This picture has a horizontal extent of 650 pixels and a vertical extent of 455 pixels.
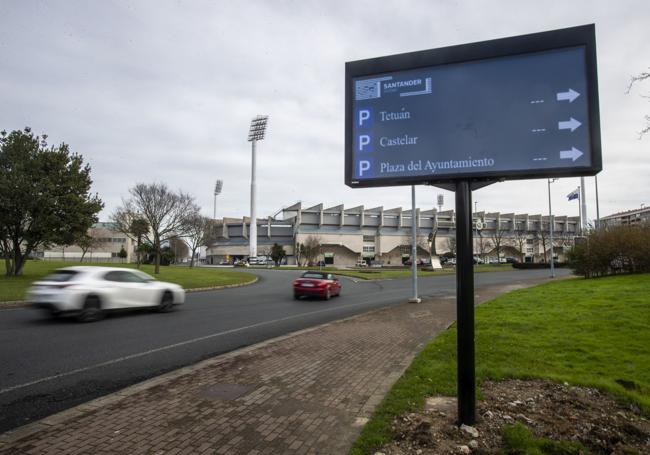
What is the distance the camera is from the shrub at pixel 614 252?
24609mm

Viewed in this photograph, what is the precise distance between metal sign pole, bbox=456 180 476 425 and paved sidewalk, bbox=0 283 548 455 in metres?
1.08

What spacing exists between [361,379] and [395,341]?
296 centimetres

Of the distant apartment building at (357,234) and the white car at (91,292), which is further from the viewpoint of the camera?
the distant apartment building at (357,234)

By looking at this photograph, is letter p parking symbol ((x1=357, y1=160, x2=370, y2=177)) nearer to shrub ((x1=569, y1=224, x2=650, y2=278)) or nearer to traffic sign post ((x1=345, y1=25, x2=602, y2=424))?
traffic sign post ((x1=345, y1=25, x2=602, y2=424))

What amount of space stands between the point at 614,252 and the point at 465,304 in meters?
27.3

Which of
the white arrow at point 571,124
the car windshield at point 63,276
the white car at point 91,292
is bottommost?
the white car at point 91,292

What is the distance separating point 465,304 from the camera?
160 inches

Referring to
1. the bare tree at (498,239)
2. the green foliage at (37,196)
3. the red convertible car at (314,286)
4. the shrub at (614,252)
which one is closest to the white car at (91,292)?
the red convertible car at (314,286)

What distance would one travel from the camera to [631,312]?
9945 millimetres

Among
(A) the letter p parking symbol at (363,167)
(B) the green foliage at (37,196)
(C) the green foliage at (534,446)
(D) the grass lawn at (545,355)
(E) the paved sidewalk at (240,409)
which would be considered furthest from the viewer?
(B) the green foliage at (37,196)

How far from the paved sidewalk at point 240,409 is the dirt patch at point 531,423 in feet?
1.98

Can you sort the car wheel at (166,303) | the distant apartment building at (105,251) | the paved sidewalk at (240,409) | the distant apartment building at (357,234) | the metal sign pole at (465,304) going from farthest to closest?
1. the distant apartment building at (105,251)
2. the distant apartment building at (357,234)
3. the car wheel at (166,303)
4. the metal sign pole at (465,304)
5. the paved sidewalk at (240,409)

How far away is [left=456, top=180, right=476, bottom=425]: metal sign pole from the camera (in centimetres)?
394

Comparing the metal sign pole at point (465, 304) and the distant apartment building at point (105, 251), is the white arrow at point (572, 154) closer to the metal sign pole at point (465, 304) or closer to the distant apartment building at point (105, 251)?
the metal sign pole at point (465, 304)
